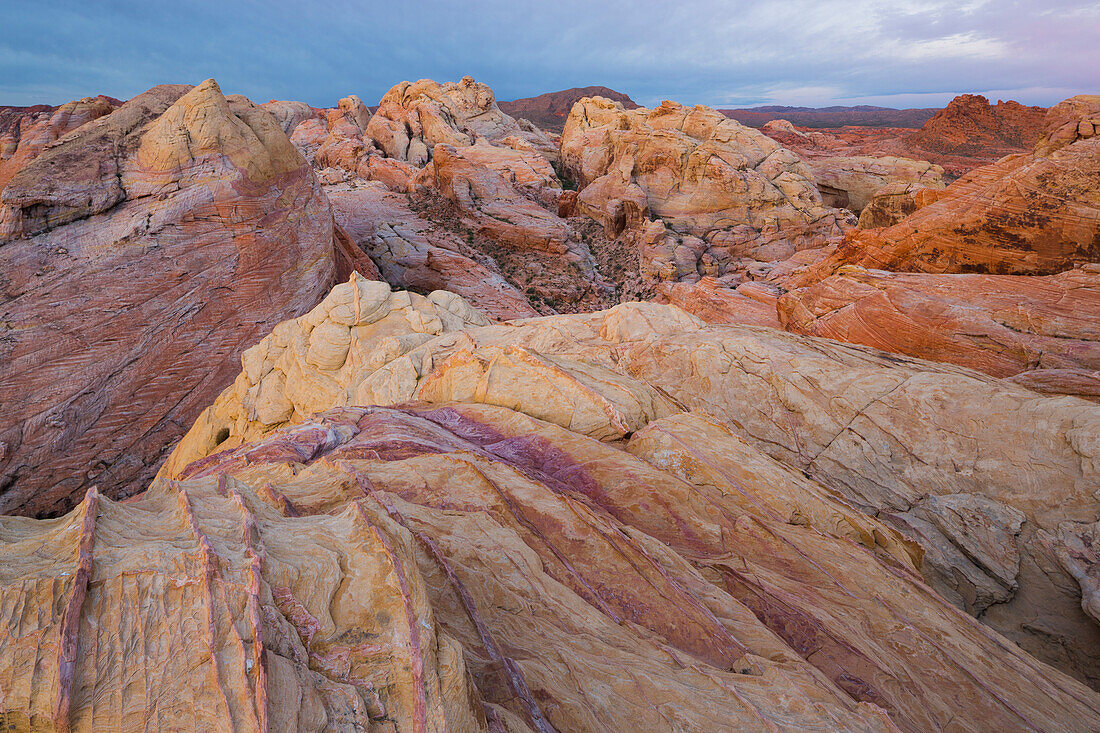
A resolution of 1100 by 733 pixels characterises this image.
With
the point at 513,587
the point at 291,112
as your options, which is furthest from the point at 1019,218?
the point at 291,112

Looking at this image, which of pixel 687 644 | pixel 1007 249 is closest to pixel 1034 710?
pixel 687 644

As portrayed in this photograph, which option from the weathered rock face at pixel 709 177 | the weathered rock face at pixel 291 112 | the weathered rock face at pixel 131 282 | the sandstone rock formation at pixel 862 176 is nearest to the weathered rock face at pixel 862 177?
the sandstone rock formation at pixel 862 176

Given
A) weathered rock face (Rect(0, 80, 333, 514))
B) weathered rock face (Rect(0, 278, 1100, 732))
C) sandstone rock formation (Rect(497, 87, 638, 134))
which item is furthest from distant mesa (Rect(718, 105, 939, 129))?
weathered rock face (Rect(0, 278, 1100, 732))

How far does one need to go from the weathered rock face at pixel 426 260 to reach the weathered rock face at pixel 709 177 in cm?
1750

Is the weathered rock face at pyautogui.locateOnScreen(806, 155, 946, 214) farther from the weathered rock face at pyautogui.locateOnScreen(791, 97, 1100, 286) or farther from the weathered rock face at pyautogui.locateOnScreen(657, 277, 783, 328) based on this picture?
the weathered rock face at pyautogui.locateOnScreen(791, 97, 1100, 286)

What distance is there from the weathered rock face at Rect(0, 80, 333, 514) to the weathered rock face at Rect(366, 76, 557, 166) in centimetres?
3178

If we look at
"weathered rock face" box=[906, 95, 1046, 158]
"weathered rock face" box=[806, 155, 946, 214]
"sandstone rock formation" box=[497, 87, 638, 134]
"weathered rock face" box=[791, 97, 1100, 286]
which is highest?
"sandstone rock formation" box=[497, 87, 638, 134]

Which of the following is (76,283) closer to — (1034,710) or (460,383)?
(460,383)

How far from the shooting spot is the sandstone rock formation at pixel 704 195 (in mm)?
40938

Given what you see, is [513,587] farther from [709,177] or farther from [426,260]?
[709,177]

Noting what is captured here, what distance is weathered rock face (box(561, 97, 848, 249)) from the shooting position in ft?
138

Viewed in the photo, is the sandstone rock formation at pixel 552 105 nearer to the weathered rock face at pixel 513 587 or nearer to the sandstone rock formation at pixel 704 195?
the sandstone rock formation at pixel 704 195

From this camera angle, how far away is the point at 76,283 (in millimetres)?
19688

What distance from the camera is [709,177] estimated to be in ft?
144
